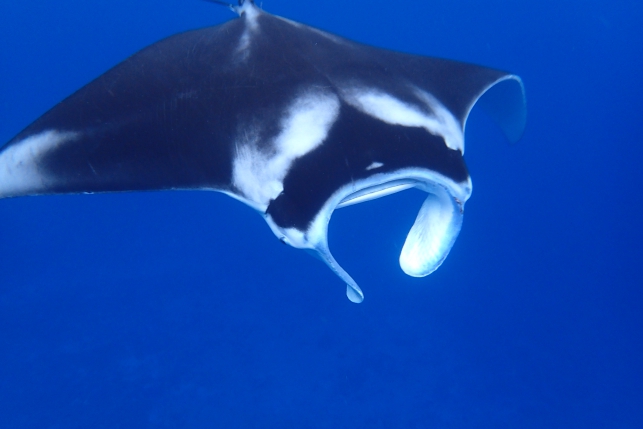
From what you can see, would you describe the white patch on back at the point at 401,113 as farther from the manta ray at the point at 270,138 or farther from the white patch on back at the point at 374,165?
the white patch on back at the point at 374,165

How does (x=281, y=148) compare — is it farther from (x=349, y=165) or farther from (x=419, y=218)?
(x=419, y=218)

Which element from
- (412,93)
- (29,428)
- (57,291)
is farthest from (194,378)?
(412,93)

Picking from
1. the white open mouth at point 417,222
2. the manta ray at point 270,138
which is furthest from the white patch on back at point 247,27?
the white open mouth at point 417,222

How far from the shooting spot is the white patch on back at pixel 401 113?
2217 millimetres

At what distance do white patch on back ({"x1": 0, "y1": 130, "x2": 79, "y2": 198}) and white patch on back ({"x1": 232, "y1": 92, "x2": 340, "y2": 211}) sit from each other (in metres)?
0.88

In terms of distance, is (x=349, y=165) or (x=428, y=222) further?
(x=428, y=222)

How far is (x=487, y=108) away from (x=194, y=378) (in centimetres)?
518

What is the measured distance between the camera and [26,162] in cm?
229

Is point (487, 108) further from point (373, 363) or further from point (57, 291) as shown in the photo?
point (57, 291)

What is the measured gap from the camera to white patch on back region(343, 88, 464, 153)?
222 centimetres

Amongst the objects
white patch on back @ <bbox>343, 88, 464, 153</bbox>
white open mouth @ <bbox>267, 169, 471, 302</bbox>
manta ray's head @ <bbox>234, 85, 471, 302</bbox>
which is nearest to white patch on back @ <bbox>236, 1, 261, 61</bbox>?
manta ray's head @ <bbox>234, 85, 471, 302</bbox>

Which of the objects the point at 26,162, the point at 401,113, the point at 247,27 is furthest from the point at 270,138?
the point at 26,162

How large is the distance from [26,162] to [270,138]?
1201 mm

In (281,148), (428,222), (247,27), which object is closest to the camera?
(281,148)
